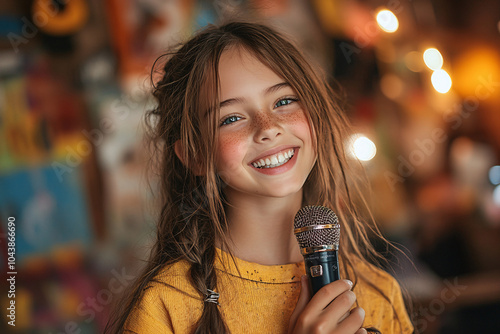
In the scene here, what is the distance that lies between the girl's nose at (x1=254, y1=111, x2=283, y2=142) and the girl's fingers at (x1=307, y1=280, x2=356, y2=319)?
0.88 feet

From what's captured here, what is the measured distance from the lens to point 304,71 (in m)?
0.93

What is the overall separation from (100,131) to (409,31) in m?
1.65

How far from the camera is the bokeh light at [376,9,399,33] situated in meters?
2.28

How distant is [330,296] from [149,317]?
302mm

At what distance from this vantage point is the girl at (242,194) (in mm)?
→ 810

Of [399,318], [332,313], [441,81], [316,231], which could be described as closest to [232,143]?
[316,231]

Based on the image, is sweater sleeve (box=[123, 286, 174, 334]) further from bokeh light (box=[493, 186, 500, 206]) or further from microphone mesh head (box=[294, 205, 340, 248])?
bokeh light (box=[493, 186, 500, 206])

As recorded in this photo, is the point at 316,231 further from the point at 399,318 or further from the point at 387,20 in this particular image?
the point at 387,20

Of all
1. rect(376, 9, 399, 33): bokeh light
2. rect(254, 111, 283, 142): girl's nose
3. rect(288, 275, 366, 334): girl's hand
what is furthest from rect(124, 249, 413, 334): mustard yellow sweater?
rect(376, 9, 399, 33): bokeh light

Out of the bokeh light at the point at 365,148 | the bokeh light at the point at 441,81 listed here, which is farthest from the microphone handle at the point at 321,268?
the bokeh light at the point at 441,81

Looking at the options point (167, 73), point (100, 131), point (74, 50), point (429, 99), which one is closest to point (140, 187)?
point (100, 131)

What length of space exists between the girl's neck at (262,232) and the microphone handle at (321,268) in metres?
0.19

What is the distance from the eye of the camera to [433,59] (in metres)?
2.51

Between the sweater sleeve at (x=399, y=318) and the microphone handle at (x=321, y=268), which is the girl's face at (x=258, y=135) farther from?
the sweater sleeve at (x=399, y=318)
